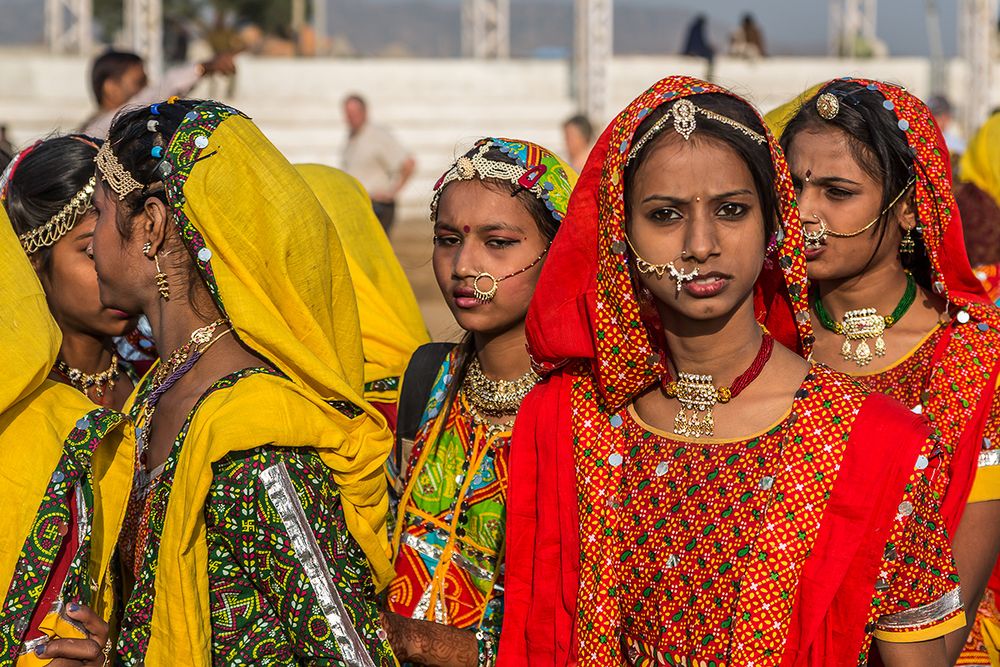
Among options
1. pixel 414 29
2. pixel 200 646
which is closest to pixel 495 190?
pixel 200 646

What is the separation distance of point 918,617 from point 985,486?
0.79m

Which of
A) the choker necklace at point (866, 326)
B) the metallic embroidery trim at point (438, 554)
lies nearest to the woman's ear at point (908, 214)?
the choker necklace at point (866, 326)

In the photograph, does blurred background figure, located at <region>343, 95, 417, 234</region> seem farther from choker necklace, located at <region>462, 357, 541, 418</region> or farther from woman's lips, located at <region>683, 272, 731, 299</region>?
woman's lips, located at <region>683, 272, 731, 299</region>

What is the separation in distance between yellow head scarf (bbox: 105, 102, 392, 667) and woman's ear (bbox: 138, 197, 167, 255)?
7 cm

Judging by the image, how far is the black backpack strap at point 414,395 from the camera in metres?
3.31

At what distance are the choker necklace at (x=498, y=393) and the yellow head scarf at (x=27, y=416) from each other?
0.98 meters

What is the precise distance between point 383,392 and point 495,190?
36.9 inches

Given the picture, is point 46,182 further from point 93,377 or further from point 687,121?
point 687,121

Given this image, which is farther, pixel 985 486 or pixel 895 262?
pixel 895 262

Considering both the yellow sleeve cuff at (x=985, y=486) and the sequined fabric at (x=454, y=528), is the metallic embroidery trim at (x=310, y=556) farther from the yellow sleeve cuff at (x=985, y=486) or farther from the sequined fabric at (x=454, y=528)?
the yellow sleeve cuff at (x=985, y=486)

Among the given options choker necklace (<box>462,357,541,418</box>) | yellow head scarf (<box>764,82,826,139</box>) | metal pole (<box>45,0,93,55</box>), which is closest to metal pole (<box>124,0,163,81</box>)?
metal pole (<box>45,0,93,55</box>)

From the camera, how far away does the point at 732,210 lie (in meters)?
2.32

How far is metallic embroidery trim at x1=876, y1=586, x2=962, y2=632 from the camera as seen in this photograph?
7.29 feet

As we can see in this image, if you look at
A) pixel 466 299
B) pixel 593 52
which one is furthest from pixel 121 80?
pixel 593 52
